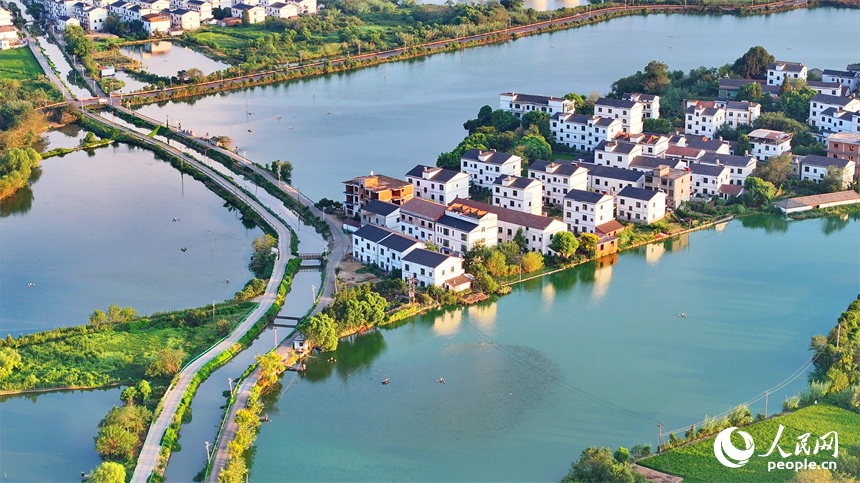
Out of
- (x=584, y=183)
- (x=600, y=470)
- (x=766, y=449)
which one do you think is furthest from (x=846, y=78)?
(x=600, y=470)

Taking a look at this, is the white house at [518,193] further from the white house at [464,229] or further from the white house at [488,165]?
the white house at [464,229]

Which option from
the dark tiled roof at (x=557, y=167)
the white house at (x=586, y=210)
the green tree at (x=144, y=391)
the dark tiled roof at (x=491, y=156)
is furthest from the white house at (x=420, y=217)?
the green tree at (x=144, y=391)

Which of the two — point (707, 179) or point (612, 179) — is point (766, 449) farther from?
point (707, 179)

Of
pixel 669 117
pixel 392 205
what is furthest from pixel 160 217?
pixel 669 117

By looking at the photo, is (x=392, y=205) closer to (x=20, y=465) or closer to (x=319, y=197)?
(x=319, y=197)

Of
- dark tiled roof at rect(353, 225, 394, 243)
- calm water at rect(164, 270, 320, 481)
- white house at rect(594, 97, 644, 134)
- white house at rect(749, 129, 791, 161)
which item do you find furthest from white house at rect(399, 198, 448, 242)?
white house at rect(749, 129, 791, 161)
